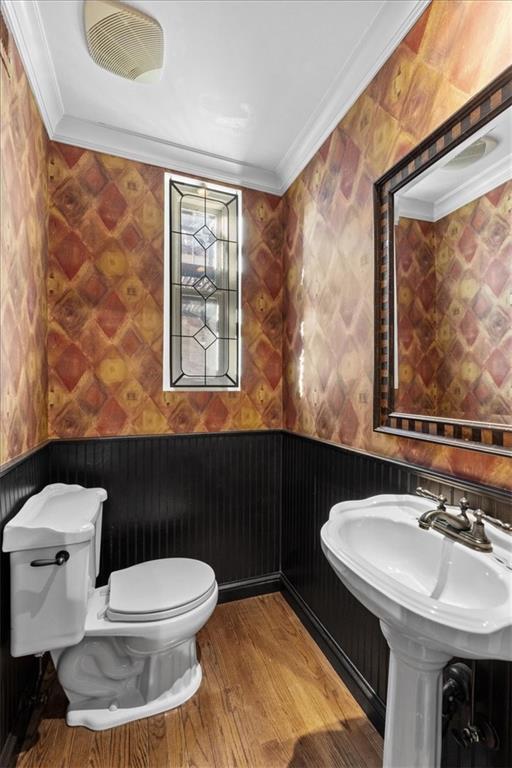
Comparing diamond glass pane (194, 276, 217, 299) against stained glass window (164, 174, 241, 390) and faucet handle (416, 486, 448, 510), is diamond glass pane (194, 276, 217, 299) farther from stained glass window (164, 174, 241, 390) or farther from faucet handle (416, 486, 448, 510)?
faucet handle (416, 486, 448, 510)

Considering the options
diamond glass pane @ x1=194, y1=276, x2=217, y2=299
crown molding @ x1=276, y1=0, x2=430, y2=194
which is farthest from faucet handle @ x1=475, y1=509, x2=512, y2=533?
diamond glass pane @ x1=194, y1=276, x2=217, y2=299

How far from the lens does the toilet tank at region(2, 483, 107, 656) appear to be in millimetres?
1204

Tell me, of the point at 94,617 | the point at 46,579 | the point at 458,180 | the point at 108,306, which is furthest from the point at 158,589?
the point at 458,180

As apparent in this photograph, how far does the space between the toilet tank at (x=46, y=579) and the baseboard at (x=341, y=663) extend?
1.10m

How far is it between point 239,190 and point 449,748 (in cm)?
265

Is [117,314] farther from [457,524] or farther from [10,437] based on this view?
[457,524]

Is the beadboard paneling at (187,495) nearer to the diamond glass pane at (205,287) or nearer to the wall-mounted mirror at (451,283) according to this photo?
the diamond glass pane at (205,287)

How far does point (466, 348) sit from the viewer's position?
3.56 feet

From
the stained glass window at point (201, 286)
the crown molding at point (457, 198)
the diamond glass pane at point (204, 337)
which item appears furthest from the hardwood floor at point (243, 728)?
the crown molding at point (457, 198)

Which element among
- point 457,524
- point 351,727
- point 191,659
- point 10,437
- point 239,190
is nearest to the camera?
point 457,524

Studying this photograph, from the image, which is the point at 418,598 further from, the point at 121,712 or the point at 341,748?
the point at 121,712

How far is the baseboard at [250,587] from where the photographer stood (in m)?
2.12

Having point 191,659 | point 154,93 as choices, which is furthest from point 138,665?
point 154,93

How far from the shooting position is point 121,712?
4.57 feet
